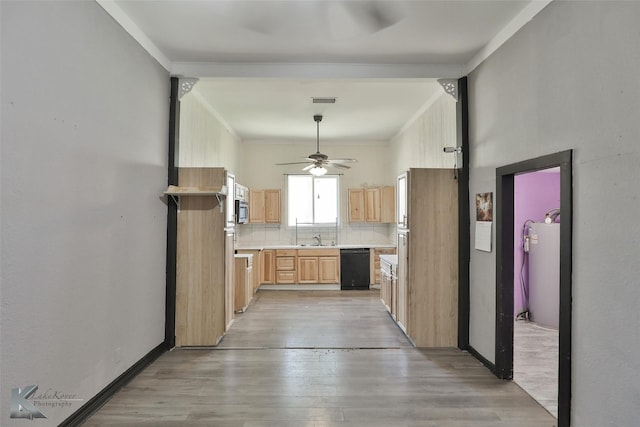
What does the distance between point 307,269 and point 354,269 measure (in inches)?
37.8

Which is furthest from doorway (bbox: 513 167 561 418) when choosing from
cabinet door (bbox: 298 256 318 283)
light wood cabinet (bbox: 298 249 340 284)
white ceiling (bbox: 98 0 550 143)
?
cabinet door (bbox: 298 256 318 283)

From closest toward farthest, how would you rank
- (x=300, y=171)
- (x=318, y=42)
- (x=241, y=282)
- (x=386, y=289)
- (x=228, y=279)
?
(x=318, y=42), (x=228, y=279), (x=386, y=289), (x=241, y=282), (x=300, y=171)

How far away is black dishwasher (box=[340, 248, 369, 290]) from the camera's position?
23.4ft

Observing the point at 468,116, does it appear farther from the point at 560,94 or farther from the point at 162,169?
the point at 162,169

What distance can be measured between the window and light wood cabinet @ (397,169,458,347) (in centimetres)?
402

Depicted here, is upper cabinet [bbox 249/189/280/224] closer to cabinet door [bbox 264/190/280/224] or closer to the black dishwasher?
cabinet door [bbox 264/190/280/224]

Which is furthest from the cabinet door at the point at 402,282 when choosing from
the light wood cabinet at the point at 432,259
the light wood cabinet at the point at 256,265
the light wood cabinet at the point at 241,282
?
the light wood cabinet at the point at 256,265

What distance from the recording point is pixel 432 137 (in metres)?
4.99

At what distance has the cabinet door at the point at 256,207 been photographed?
7.52 m

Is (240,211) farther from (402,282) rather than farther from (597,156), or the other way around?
(597,156)

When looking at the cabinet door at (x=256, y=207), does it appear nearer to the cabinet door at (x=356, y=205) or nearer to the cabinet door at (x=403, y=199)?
the cabinet door at (x=356, y=205)

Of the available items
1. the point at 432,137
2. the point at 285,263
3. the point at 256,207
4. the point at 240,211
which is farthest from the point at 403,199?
the point at 256,207

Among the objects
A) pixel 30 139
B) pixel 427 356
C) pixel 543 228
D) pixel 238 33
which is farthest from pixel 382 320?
pixel 30 139
